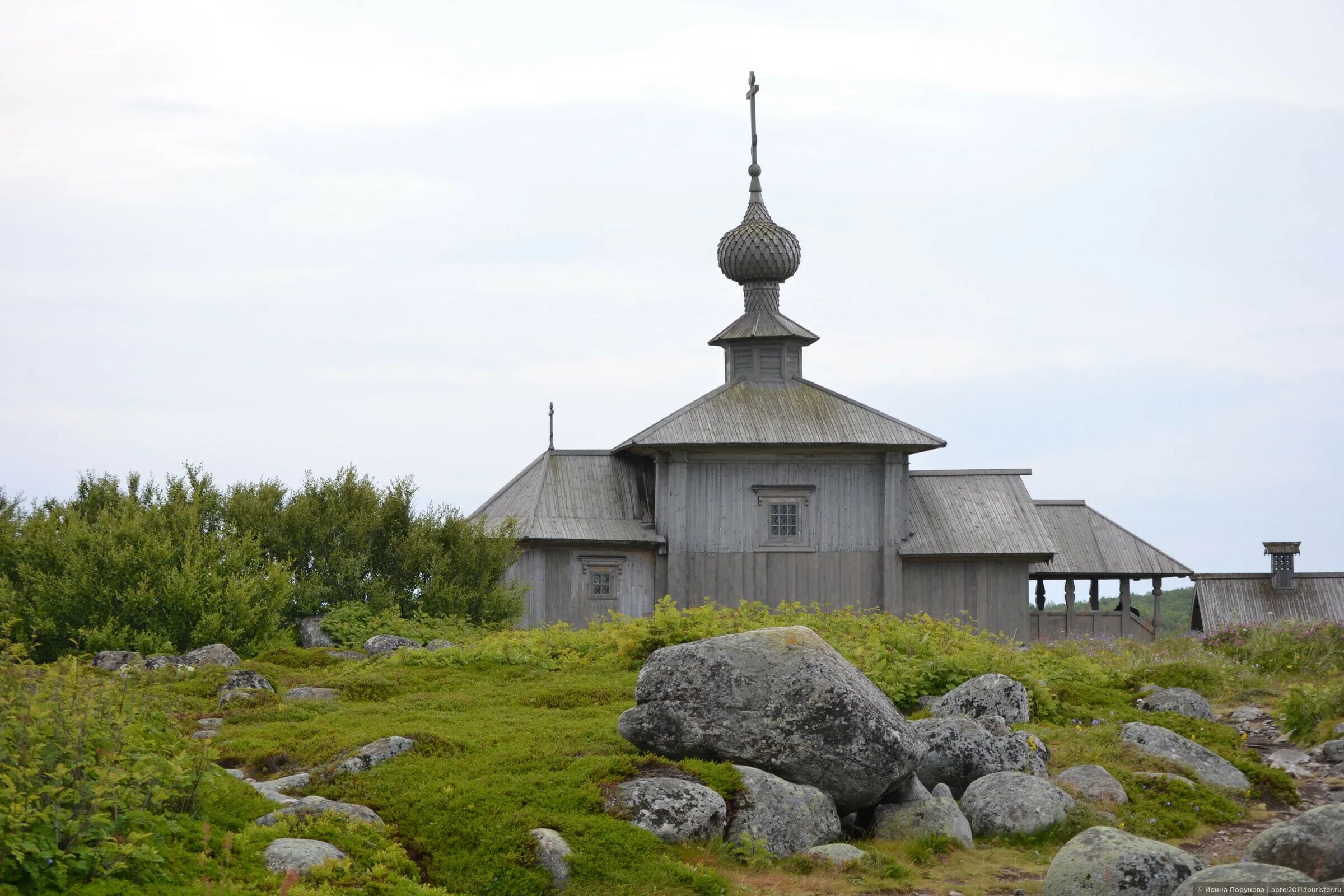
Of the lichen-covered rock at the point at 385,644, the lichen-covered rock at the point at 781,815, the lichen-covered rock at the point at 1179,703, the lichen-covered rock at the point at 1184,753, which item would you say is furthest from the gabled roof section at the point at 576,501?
the lichen-covered rock at the point at 781,815

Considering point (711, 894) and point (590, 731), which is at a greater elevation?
point (590, 731)

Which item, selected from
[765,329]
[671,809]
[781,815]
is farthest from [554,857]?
[765,329]

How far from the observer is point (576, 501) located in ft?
90.5

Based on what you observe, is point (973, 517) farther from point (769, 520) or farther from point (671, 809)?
point (671, 809)

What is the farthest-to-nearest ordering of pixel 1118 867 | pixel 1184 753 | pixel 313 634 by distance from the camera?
pixel 313 634 < pixel 1184 753 < pixel 1118 867

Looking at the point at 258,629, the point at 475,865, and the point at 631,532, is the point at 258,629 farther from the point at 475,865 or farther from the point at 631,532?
the point at 475,865

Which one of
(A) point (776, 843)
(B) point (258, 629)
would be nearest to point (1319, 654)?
(A) point (776, 843)

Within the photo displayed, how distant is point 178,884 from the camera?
25.1ft

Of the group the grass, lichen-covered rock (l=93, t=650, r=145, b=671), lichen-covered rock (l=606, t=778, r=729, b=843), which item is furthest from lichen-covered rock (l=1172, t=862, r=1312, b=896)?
lichen-covered rock (l=93, t=650, r=145, b=671)

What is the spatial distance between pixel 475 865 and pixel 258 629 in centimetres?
1170

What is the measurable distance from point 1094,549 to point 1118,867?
23.6m

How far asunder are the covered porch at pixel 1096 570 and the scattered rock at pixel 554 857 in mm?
22713

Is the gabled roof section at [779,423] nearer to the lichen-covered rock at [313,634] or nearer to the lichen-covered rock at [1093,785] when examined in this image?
the lichen-covered rock at [313,634]

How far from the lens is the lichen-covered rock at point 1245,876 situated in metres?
7.84
